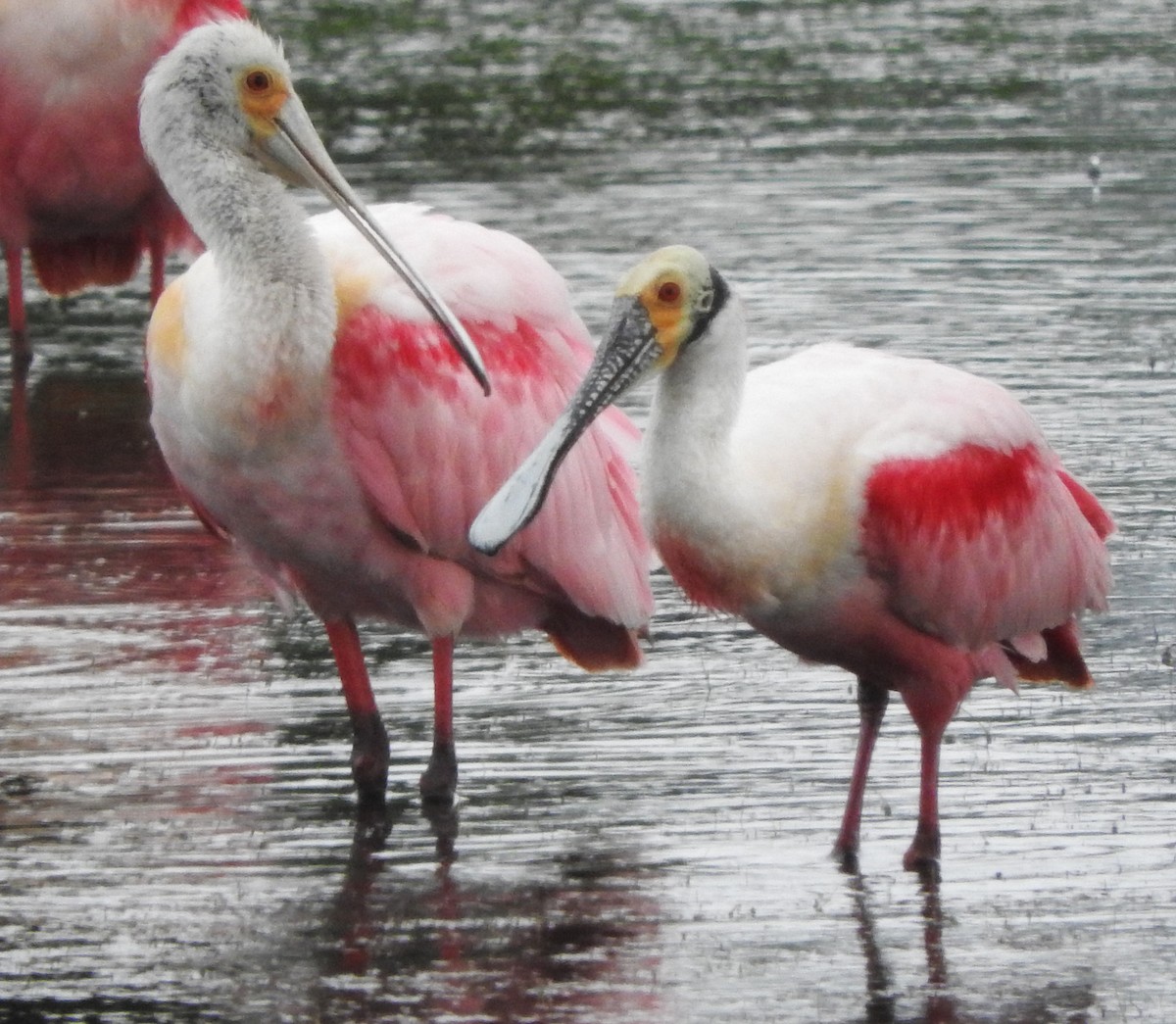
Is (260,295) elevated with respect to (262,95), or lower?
lower

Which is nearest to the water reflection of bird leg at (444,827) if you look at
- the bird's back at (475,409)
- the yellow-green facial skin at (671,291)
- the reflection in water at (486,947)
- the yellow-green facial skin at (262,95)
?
the reflection in water at (486,947)

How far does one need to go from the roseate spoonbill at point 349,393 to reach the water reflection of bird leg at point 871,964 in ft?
3.33

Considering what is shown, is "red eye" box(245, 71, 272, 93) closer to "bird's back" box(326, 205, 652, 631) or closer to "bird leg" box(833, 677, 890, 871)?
"bird's back" box(326, 205, 652, 631)

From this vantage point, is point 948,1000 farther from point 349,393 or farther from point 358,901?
point 349,393

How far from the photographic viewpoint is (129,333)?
11570 millimetres

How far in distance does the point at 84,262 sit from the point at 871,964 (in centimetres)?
688

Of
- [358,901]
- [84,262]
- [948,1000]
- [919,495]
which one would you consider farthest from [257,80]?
[84,262]

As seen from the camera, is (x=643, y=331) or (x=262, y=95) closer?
(x=643, y=331)

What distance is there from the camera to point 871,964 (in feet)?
16.8

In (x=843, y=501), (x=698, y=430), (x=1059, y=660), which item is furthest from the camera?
(x=1059, y=660)

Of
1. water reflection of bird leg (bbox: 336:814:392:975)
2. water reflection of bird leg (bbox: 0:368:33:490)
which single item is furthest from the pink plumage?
water reflection of bird leg (bbox: 0:368:33:490)

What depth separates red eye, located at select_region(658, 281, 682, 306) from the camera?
5664 mm

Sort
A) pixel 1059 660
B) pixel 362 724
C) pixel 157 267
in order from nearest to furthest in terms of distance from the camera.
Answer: pixel 362 724, pixel 1059 660, pixel 157 267

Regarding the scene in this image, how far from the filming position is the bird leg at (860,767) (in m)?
5.72
